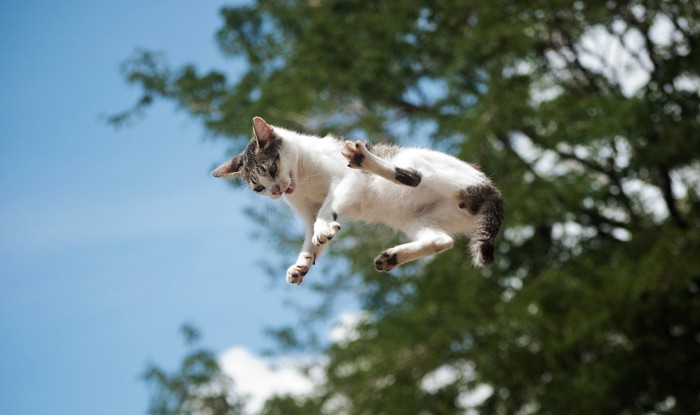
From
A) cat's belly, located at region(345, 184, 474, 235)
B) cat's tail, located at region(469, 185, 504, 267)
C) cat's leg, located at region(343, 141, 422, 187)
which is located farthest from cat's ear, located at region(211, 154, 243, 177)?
cat's tail, located at region(469, 185, 504, 267)

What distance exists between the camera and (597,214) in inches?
574

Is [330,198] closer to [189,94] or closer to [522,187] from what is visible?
[522,187]

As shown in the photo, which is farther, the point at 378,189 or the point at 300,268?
the point at 378,189

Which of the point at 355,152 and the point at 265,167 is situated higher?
the point at 265,167

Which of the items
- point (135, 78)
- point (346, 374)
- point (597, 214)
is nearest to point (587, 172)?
point (597, 214)

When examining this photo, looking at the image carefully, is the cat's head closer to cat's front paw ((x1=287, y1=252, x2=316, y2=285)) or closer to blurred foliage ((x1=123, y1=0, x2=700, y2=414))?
cat's front paw ((x1=287, y1=252, x2=316, y2=285))

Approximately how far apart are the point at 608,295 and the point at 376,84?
201 inches

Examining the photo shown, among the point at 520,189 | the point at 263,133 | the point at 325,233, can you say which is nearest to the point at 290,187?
the point at 263,133

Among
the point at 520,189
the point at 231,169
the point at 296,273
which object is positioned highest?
the point at 520,189

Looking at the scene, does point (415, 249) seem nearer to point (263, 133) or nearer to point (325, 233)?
point (325, 233)

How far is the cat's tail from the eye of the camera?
4.15 m

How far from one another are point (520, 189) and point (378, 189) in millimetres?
9274

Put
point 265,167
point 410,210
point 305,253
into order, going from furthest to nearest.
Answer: point 410,210
point 265,167
point 305,253

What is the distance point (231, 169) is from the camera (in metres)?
4.17
